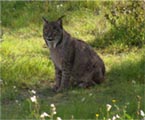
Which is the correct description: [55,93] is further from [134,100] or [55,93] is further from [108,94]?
[134,100]

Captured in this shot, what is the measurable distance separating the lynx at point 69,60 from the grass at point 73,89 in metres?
0.18

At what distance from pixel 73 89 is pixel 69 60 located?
0.42 meters

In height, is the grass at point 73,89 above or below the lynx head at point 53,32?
below

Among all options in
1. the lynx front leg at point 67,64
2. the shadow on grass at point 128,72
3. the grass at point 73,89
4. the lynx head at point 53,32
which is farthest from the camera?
the shadow on grass at point 128,72

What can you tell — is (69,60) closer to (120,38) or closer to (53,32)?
(53,32)

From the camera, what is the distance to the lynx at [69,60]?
7.78 m

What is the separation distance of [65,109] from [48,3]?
561cm

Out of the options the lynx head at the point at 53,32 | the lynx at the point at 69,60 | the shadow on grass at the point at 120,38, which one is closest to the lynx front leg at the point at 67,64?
the lynx at the point at 69,60

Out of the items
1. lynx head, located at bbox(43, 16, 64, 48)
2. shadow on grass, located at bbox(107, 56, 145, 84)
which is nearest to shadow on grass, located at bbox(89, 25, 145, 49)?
shadow on grass, located at bbox(107, 56, 145, 84)

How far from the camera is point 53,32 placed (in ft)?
25.4

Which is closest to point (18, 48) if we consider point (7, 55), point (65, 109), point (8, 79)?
point (7, 55)

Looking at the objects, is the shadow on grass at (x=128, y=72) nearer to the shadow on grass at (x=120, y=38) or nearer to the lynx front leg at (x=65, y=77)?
Answer: the lynx front leg at (x=65, y=77)

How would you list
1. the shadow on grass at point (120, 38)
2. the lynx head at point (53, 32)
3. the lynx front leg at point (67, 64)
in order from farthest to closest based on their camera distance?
the shadow on grass at point (120, 38) → the lynx front leg at point (67, 64) → the lynx head at point (53, 32)

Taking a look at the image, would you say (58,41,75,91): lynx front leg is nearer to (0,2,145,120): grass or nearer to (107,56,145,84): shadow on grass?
(0,2,145,120): grass
